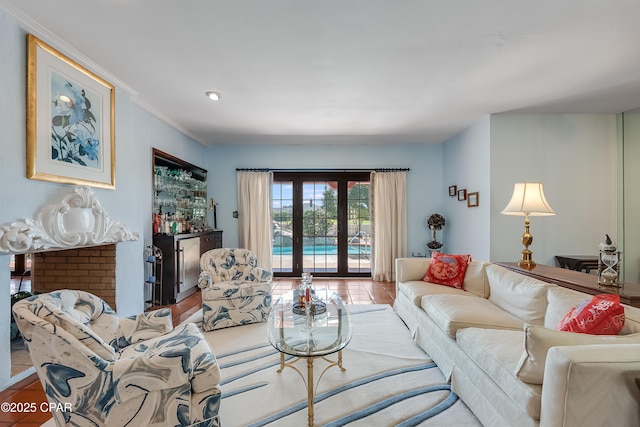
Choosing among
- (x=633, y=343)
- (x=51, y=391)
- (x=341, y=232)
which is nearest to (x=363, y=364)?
(x=633, y=343)

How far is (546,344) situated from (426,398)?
3.16ft

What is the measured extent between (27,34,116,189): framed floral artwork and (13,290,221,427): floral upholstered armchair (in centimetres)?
143

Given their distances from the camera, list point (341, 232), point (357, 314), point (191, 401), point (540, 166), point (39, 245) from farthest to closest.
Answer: point (341, 232) → point (540, 166) → point (357, 314) → point (39, 245) → point (191, 401)

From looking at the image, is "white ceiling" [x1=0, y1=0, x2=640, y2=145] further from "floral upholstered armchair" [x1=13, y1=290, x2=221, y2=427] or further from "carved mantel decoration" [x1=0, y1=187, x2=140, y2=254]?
"floral upholstered armchair" [x1=13, y1=290, x2=221, y2=427]

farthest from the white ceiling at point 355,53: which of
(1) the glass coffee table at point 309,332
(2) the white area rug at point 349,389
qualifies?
(2) the white area rug at point 349,389

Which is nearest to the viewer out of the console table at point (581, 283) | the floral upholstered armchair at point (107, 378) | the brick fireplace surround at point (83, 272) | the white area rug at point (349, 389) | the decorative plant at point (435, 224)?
the floral upholstered armchair at point (107, 378)

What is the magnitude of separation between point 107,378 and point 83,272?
89.3 inches

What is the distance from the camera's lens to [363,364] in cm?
239

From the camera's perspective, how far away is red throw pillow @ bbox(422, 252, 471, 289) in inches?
124

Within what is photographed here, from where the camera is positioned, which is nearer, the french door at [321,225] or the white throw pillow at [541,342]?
the white throw pillow at [541,342]

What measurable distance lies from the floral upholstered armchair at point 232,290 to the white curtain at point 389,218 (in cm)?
275

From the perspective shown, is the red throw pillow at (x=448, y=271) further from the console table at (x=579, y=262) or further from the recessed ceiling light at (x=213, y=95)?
the recessed ceiling light at (x=213, y=95)

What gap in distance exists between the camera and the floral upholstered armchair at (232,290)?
3152 millimetres

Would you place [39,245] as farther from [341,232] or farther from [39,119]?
[341,232]
